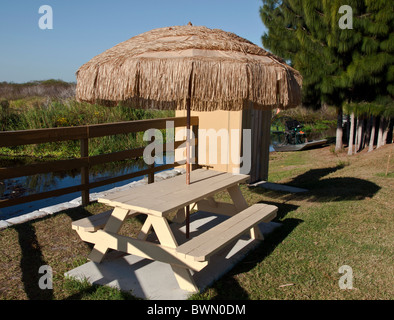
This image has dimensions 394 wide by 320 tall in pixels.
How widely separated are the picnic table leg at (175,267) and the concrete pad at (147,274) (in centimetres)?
Answer: 6

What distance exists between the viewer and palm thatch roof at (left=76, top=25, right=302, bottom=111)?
9.59 feet

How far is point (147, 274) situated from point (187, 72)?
1788 mm

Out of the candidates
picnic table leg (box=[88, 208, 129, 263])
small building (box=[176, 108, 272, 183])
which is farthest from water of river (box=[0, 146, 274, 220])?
picnic table leg (box=[88, 208, 129, 263])

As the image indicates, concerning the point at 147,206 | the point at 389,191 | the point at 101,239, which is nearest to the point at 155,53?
the point at 147,206

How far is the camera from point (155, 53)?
3.06m

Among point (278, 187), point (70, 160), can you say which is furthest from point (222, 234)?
point (278, 187)

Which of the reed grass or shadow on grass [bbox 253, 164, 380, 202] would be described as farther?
the reed grass

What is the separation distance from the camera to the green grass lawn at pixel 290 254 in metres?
3.05

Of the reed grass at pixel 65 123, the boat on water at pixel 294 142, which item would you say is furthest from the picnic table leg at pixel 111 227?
the boat on water at pixel 294 142

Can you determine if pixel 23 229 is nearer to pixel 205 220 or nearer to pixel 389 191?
pixel 205 220

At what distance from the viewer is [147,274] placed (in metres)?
3.30

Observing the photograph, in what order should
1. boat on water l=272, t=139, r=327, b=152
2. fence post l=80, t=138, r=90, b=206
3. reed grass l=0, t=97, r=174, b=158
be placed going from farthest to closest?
boat on water l=272, t=139, r=327, b=152 → reed grass l=0, t=97, r=174, b=158 → fence post l=80, t=138, r=90, b=206
